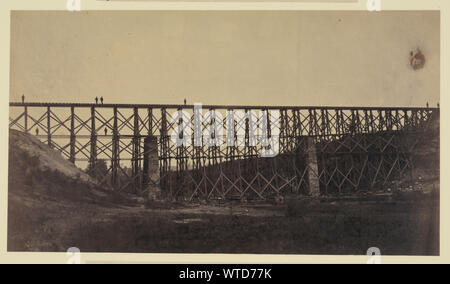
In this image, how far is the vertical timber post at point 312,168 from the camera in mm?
10125

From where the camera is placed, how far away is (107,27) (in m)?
9.01

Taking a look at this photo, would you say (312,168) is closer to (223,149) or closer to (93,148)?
(223,149)

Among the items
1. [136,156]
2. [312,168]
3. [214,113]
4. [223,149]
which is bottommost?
[312,168]

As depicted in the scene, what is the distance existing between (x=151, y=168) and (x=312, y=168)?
375 cm

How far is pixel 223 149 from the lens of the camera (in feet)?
33.7

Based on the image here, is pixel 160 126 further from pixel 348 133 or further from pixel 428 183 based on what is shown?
pixel 428 183

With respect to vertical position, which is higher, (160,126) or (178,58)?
(178,58)

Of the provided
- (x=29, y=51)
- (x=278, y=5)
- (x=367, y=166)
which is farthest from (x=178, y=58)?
(x=367, y=166)

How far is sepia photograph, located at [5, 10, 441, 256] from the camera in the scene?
8.98 metres

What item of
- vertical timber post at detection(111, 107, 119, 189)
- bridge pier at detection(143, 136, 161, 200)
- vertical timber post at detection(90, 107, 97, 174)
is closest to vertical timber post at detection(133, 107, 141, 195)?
bridge pier at detection(143, 136, 161, 200)

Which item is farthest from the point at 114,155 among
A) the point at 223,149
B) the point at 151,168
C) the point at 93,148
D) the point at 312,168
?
the point at 312,168

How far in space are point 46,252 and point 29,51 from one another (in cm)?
407

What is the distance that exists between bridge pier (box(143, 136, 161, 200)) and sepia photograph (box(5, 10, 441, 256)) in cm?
7

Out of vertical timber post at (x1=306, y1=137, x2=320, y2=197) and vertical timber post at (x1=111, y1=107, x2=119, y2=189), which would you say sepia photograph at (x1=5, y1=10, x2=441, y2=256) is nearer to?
vertical timber post at (x1=111, y1=107, x2=119, y2=189)
